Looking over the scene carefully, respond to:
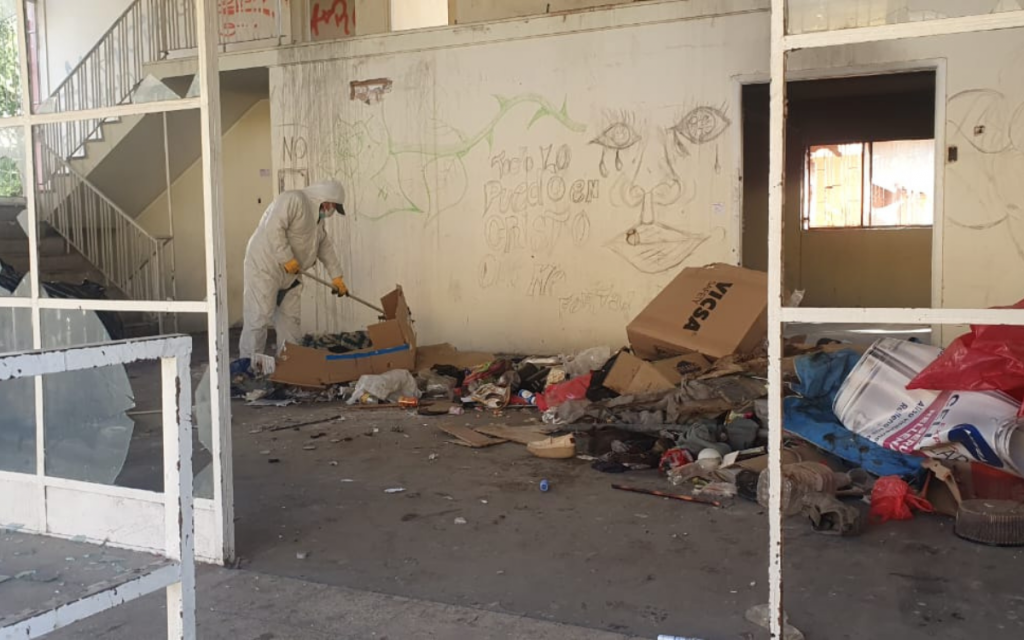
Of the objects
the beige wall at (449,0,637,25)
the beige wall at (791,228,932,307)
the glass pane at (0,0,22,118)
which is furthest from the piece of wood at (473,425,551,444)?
the beige wall at (791,228,932,307)

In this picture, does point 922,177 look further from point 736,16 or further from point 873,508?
point 873,508

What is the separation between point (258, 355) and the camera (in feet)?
23.0

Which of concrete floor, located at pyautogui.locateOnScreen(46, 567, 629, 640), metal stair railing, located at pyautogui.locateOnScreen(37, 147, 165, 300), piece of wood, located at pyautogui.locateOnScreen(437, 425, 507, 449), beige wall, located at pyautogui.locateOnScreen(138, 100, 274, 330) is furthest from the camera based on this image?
beige wall, located at pyautogui.locateOnScreen(138, 100, 274, 330)

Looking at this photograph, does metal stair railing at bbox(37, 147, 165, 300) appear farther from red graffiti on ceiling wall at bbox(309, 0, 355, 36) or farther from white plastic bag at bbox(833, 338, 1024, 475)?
white plastic bag at bbox(833, 338, 1024, 475)

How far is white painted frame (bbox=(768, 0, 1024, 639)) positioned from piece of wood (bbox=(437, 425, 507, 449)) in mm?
2847

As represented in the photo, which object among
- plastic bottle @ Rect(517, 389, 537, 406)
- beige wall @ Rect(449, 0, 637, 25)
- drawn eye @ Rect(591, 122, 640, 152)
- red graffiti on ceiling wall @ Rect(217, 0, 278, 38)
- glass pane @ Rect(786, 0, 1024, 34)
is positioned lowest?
plastic bottle @ Rect(517, 389, 537, 406)

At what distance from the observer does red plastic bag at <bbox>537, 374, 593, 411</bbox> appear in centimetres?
585

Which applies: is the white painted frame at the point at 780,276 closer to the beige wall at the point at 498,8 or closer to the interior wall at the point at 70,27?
the beige wall at the point at 498,8

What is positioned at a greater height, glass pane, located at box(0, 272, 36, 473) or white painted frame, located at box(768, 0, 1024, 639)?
white painted frame, located at box(768, 0, 1024, 639)

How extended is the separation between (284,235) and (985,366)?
548 centimetres

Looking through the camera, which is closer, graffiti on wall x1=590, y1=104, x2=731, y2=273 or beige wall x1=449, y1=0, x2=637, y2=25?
graffiti on wall x1=590, y1=104, x2=731, y2=273

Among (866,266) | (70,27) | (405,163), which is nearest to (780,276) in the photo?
(405,163)

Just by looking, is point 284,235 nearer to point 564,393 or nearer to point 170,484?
point 564,393

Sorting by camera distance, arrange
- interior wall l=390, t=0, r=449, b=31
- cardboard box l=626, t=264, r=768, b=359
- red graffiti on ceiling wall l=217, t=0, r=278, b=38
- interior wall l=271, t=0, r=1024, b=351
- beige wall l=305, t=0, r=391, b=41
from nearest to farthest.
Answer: cardboard box l=626, t=264, r=768, b=359 → interior wall l=271, t=0, r=1024, b=351 → interior wall l=390, t=0, r=449, b=31 → beige wall l=305, t=0, r=391, b=41 → red graffiti on ceiling wall l=217, t=0, r=278, b=38
